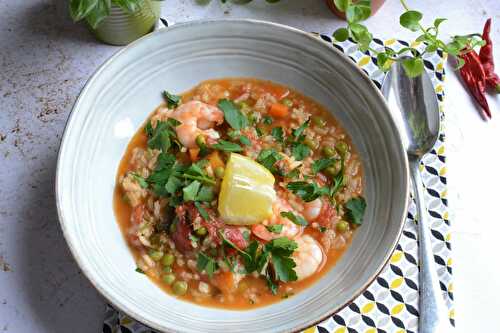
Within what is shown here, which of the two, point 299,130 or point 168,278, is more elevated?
point 299,130

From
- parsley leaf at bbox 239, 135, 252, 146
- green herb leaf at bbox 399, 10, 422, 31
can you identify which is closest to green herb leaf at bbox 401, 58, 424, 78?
green herb leaf at bbox 399, 10, 422, 31

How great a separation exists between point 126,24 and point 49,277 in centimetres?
170

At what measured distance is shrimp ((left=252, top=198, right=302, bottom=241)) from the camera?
3.19m

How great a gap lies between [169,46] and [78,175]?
3.21 ft

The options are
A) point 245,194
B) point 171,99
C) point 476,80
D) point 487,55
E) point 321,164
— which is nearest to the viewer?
point 245,194

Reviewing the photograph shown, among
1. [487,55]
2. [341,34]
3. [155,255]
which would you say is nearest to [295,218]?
[155,255]

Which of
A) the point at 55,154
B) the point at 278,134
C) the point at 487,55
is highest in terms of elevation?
the point at 487,55

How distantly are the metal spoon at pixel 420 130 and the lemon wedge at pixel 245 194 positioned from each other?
0.93m

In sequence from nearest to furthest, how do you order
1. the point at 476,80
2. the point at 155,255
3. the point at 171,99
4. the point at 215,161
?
the point at 155,255 < the point at 215,161 < the point at 171,99 < the point at 476,80

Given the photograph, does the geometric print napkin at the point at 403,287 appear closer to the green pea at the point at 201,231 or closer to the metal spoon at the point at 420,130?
the metal spoon at the point at 420,130

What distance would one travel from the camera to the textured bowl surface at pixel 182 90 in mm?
2963

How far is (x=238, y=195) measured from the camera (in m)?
3.13

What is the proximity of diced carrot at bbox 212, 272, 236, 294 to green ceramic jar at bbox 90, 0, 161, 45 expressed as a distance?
5.84 feet

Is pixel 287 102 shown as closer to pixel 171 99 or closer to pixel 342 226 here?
pixel 171 99
